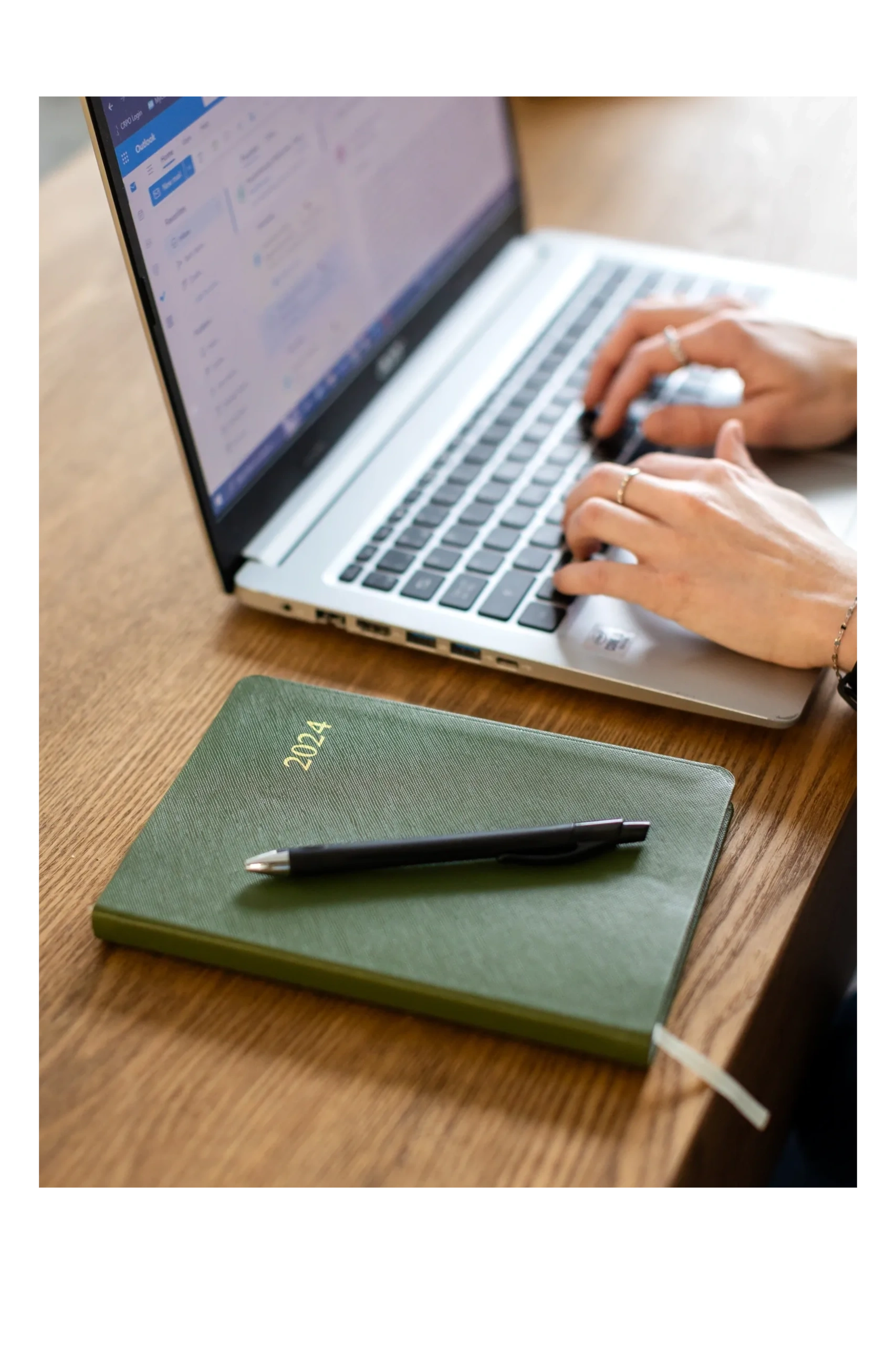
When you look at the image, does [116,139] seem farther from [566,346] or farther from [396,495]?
[566,346]

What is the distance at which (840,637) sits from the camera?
2.32 feet

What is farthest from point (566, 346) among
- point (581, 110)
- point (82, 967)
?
point (82, 967)

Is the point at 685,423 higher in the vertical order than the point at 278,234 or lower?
lower

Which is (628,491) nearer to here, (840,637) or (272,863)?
(840,637)

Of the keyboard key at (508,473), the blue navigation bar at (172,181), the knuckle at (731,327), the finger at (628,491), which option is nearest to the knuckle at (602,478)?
the finger at (628,491)

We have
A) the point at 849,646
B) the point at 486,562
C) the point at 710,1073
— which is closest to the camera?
the point at 710,1073

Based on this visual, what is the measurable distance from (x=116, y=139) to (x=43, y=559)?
0.33m

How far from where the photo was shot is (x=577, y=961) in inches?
22.0

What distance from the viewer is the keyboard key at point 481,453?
0.90 metres

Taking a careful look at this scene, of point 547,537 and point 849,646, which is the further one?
point 547,537

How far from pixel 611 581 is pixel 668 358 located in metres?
0.27

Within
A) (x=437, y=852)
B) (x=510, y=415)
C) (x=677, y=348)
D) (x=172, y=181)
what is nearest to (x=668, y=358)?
(x=677, y=348)

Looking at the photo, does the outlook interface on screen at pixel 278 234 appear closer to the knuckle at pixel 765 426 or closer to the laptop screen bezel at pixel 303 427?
the laptop screen bezel at pixel 303 427

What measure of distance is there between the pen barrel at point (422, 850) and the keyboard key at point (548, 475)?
0.36m
